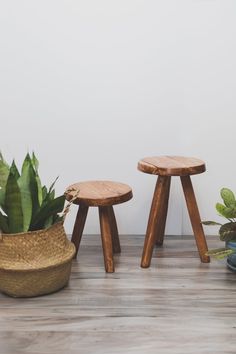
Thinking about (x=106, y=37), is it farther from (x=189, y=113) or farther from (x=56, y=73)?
(x=189, y=113)

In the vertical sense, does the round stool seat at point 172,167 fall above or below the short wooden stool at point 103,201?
above

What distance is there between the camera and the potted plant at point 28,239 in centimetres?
153

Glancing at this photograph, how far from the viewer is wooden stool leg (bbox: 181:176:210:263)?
6.20ft

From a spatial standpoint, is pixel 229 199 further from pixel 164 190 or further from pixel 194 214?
pixel 164 190

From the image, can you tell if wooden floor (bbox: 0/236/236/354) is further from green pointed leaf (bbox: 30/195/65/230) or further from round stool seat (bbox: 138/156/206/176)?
round stool seat (bbox: 138/156/206/176)

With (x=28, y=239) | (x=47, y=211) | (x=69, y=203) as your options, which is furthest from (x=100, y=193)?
(x=28, y=239)

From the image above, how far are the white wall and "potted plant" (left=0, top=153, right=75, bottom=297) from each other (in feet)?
2.28

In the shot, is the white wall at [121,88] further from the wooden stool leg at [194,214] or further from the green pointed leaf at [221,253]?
the green pointed leaf at [221,253]

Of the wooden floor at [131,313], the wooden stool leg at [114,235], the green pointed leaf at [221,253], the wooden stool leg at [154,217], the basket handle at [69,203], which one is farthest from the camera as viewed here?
the wooden stool leg at [114,235]

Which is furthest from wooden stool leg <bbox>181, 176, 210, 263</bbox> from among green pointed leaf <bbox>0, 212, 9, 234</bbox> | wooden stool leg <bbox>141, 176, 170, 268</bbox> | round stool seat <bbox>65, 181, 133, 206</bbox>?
green pointed leaf <bbox>0, 212, 9, 234</bbox>

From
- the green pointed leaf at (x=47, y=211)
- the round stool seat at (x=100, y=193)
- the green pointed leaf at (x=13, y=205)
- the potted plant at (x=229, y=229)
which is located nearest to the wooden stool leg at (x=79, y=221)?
the round stool seat at (x=100, y=193)

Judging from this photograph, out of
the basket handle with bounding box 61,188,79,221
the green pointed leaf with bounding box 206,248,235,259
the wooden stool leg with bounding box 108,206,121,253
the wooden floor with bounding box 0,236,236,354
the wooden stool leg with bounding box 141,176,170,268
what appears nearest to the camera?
the wooden floor with bounding box 0,236,236,354

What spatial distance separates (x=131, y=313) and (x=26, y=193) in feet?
2.02

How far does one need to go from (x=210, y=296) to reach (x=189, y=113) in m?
1.08
